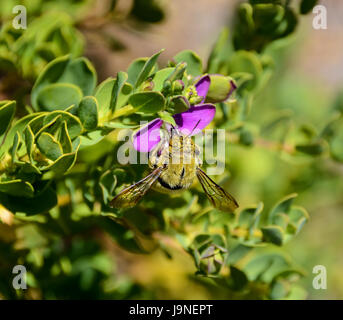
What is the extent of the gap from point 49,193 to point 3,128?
8.4 inches

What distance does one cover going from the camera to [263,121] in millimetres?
2201

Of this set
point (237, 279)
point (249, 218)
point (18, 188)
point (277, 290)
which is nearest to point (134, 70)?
point (18, 188)

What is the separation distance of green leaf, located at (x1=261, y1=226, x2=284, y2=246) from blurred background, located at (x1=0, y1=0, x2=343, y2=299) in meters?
0.75

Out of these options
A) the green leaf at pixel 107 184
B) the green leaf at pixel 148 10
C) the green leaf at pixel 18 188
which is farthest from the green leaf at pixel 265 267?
the green leaf at pixel 148 10

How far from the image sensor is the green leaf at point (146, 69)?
1.19 m

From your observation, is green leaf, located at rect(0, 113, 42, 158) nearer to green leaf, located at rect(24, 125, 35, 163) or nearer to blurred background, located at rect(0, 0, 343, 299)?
green leaf, located at rect(24, 125, 35, 163)

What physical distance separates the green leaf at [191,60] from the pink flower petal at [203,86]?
0.38ft

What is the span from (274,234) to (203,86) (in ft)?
1.66

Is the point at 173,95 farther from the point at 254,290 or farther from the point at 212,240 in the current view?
the point at 254,290

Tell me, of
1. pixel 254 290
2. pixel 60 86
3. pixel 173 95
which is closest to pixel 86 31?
pixel 60 86

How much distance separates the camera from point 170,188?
1410 mm

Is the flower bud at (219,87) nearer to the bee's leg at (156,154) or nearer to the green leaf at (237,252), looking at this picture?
the bee's leg at (156,154)

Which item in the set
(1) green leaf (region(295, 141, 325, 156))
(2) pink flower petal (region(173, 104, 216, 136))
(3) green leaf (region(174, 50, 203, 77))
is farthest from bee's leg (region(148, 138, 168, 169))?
(1) green leaf (region(295, 141, 325, 156))
